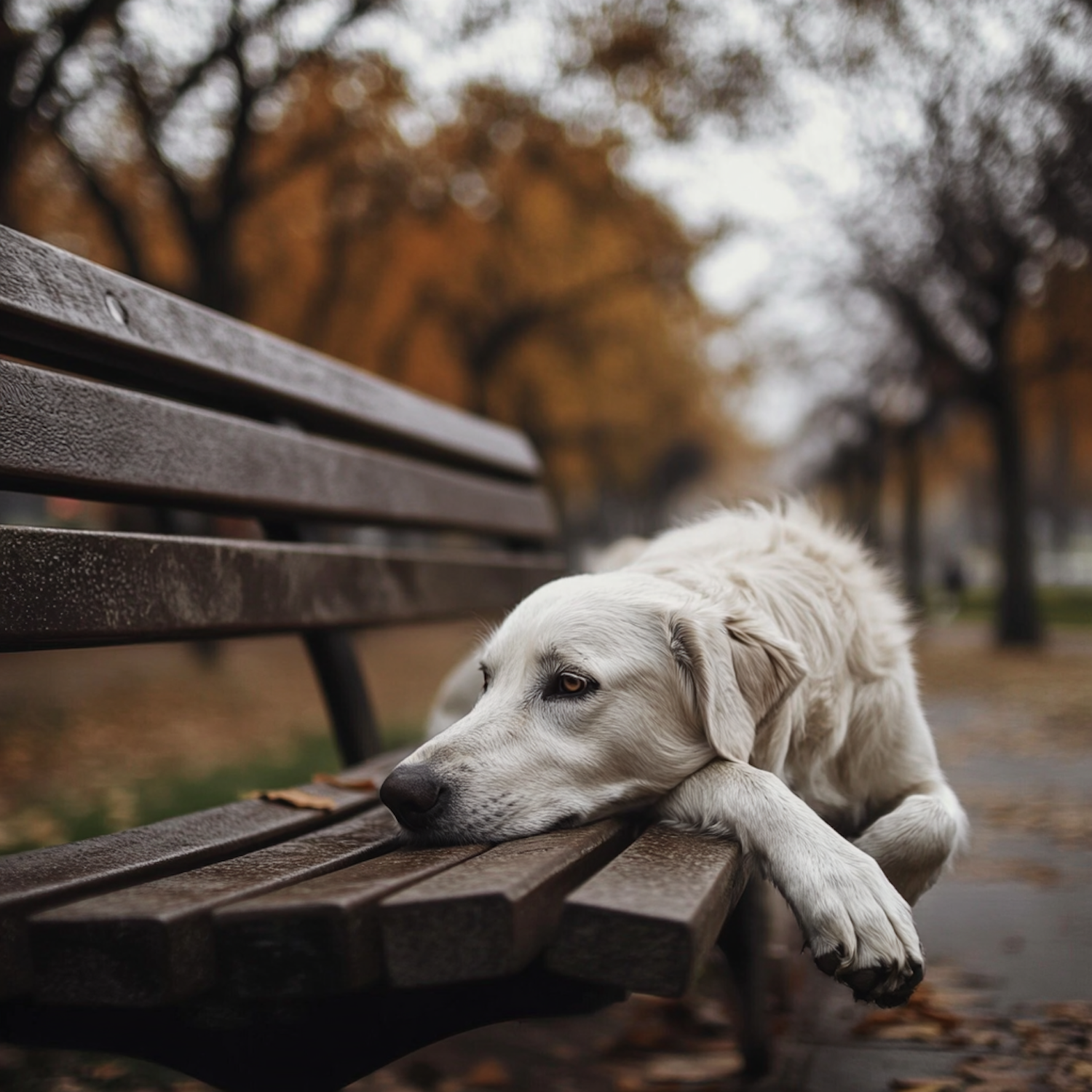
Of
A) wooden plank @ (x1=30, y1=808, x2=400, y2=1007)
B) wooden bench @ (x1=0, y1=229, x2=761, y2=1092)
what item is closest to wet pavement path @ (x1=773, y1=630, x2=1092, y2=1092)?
wooden bench @ (x1=0, y1=229, x2=761, y2=1092)

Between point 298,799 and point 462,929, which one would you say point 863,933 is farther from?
point 298,799

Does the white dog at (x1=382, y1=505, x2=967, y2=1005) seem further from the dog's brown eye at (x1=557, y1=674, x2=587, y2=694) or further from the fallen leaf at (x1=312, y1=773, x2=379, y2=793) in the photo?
the fallen leaf at (x1=312, y1=773, x2=379, y2=793)

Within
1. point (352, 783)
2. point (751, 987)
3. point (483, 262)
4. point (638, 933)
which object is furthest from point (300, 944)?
point (483, 262)

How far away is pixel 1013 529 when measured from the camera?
1655 cm

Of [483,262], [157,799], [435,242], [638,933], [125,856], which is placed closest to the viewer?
[638,933]

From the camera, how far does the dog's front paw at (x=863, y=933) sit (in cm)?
160

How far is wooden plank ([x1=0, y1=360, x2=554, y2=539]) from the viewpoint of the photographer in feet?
6.34

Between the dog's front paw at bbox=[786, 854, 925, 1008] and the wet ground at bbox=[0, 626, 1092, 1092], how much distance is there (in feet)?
3.53

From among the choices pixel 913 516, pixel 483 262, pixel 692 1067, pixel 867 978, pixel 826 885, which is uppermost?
pixel 483 262

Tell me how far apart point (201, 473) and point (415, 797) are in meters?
1.02

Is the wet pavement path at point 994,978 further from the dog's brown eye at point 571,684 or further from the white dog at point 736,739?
the dog's brown eye at point 571,684

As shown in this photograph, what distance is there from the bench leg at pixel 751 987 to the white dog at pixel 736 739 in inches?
12.2

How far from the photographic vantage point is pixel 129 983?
1282 mm

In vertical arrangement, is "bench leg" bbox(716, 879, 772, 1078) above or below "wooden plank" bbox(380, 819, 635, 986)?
below
